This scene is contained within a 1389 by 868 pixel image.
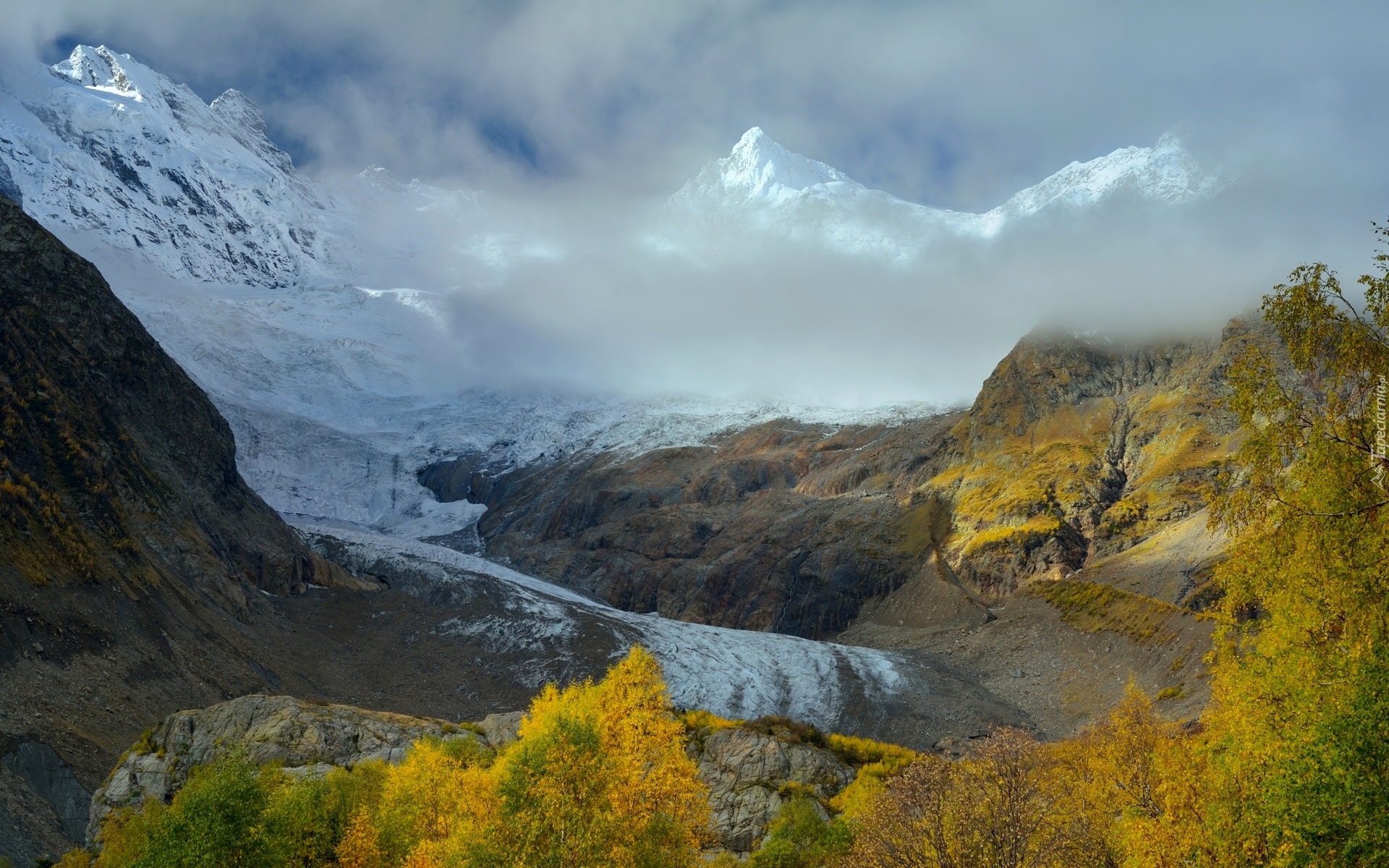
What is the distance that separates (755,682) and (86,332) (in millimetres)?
91933

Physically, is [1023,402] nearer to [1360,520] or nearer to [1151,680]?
[1151,680]

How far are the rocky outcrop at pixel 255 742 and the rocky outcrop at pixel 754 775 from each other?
13.2 metres

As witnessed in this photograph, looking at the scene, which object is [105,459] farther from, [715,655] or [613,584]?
[613,584]

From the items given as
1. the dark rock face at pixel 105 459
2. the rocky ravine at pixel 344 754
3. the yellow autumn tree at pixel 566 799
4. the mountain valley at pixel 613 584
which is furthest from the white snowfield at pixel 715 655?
the yellow autumn tree at pixel 566 799

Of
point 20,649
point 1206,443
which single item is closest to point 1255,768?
point 20,649

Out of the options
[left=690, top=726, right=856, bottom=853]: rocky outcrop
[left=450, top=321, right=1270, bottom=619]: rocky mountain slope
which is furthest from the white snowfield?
[left=690, top=726, right=856, bottom=853]: rocky outcrop

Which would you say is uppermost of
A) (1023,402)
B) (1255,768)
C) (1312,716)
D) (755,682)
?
(1023,402)

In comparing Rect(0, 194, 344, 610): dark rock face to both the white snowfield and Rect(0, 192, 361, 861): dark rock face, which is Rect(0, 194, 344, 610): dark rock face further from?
the white snowfield

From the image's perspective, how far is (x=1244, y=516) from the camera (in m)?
15.6

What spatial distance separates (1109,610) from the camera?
362 feet

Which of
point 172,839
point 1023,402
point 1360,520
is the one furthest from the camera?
point 1023,402

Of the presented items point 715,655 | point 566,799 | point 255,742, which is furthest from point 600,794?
point 715,655

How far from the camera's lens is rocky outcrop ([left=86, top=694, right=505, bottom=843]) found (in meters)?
44.4

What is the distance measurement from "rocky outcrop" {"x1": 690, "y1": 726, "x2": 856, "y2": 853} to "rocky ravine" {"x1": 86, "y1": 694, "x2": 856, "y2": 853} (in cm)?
5
